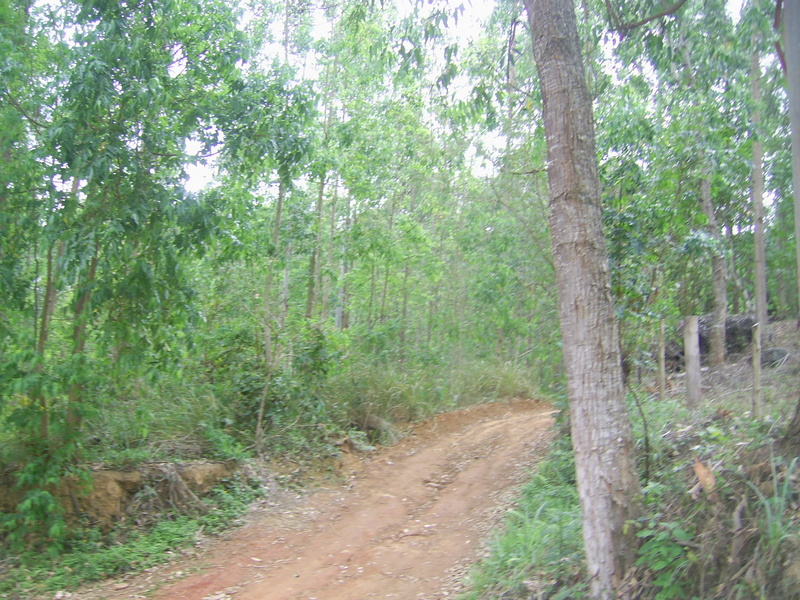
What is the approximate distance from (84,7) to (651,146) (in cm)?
627

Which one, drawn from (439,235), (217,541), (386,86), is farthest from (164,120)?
(439,235)

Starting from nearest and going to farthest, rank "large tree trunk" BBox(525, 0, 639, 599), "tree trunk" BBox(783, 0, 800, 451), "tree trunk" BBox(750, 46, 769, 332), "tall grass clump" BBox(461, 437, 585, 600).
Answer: "tree trunk" BBox(783, 0, 800, 451) → "large tree trunk" BBox(525, 0, 639, 599) → "tall grass clump" BBox(461, 437, 585, 600) → "tree trunk" BBox(750, 46, 769, 332)

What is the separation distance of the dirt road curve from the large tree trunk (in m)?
2.01

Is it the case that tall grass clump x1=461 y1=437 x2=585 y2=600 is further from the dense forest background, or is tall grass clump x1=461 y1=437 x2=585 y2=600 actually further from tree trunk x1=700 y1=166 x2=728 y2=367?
tree trunk x1=700 y1=166 x2=728 y2=367

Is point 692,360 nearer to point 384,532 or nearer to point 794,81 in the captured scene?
point 384,532

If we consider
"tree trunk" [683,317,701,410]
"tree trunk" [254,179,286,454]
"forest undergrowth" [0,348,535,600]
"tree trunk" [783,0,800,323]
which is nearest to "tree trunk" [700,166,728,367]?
"tree trunk" [683,317,701,410]

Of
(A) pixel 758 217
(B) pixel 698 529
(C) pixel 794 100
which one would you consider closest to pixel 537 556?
(B) pixel 698 529

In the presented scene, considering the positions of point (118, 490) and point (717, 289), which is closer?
point (118, 490)

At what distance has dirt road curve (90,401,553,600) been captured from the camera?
6.55m

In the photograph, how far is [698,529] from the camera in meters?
4.22

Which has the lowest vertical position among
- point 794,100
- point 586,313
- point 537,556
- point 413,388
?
point 537,556

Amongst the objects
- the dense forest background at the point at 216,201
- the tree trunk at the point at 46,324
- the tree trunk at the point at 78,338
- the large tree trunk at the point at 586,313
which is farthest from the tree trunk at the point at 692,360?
the tree trunk at the point at 46,324

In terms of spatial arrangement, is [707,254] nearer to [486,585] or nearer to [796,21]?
[796,21]

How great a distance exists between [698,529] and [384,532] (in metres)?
4.65
